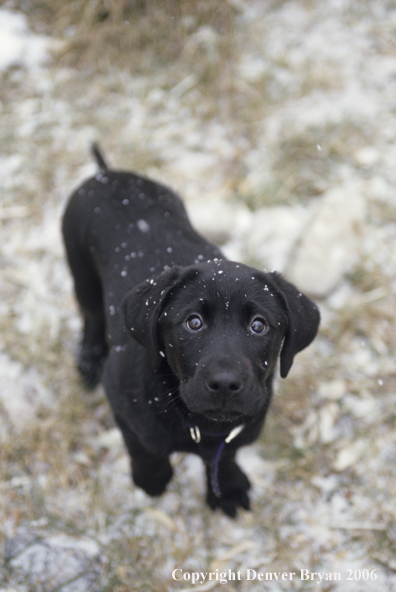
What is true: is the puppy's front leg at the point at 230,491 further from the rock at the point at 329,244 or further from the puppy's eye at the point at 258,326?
the rock at the point at 329,244

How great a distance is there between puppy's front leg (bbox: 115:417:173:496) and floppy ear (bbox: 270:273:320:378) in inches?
29.7

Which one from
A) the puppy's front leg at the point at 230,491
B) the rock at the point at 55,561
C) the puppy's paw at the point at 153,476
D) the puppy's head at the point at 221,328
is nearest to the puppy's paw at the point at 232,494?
the puppy's front leg at the point at 230,491

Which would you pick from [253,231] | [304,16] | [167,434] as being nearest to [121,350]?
[167,434]

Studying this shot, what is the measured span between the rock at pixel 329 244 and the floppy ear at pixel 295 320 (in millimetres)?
1397

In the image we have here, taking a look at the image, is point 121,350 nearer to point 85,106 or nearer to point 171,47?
point 85,106

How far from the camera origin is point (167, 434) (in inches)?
80.1

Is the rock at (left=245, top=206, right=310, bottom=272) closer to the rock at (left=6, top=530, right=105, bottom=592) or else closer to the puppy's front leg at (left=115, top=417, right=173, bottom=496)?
the puppy's front leg at (left=115, top=417, right=173, bottom=496)

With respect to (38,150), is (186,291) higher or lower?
higher

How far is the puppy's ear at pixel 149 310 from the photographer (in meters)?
1.89

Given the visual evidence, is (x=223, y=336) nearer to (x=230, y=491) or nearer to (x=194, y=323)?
(x=194, y=323)

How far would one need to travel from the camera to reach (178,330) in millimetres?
1841

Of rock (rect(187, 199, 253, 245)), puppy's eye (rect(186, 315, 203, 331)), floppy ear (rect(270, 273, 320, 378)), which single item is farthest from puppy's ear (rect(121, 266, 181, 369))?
rock (rect(187, 199, 253, 245))

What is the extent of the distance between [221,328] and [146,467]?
928 mm

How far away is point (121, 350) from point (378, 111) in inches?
140
